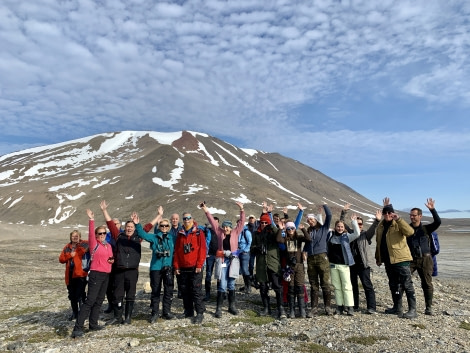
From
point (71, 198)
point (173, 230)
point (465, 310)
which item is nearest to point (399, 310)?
point (465, 310)

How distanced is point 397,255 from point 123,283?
8181 mm

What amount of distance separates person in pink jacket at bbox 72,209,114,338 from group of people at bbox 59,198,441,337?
0.03 meters

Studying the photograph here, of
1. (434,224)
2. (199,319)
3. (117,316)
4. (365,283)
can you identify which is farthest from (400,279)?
(117,316)

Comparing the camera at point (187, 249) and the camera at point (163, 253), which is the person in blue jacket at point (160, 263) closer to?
the camera at point (163, 253)

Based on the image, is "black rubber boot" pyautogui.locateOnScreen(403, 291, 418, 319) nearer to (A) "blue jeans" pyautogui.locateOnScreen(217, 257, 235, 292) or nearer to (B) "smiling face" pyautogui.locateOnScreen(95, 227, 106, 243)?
(A) "blue jeans" pyautogui.locateOnScreen(217, 257, 235, 292)

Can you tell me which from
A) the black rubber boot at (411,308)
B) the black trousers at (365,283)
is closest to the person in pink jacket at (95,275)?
the black trousers at (365,283)

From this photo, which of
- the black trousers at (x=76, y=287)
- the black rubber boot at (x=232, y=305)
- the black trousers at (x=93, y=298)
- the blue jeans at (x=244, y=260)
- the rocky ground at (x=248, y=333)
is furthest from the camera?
the blue jeans at (x=244, y=260)

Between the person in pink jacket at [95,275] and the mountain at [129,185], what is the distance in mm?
59805

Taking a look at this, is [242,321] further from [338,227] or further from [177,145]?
[177,145]

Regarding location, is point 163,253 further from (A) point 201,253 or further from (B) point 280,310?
(B) point 280,310

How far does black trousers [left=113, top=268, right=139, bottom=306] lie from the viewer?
1030 centimetres

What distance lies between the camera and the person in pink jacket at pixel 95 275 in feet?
31.0

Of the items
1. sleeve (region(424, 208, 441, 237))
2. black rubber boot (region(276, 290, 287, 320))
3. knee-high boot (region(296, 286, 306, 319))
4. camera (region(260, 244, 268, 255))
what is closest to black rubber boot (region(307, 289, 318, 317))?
knee-high boot (region(296, 286, 306, 319))

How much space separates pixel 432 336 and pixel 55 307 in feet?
42.3
